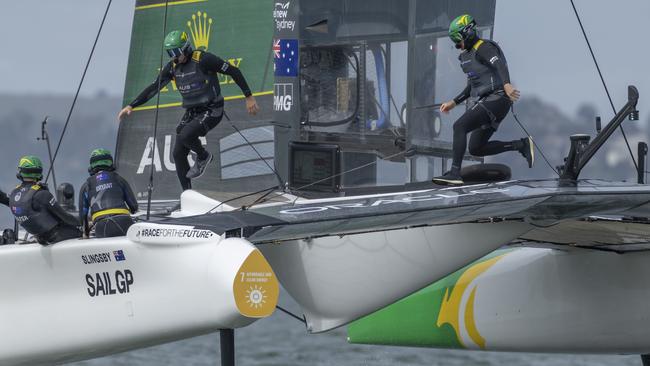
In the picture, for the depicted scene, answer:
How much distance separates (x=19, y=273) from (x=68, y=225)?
1.04 feet

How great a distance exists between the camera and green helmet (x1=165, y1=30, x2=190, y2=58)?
7719 mm

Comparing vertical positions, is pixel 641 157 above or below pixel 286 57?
below

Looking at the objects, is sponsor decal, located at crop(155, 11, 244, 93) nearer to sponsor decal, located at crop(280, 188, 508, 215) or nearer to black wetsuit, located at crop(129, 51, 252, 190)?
black wetsuit, located at crop(129, 51, 252, 190)

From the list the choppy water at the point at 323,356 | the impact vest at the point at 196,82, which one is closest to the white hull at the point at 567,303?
the impact vest at the point at 196,82

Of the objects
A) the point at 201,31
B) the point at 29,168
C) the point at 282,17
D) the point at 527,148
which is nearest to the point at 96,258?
the point at 29,168

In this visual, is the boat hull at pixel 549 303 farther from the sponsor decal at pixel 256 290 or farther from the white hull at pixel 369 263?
the sponsor decal at pixel 256 290

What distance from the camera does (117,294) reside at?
689 cm

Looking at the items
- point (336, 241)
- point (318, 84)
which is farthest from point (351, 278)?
point (318, 84)

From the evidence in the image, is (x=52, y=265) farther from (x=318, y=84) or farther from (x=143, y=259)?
(x=318, y=84)

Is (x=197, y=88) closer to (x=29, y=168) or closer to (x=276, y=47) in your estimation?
(x=276, y=47)

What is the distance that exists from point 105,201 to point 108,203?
0.06 ft

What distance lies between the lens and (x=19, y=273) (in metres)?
7.36

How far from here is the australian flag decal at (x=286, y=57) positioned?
26.8ft

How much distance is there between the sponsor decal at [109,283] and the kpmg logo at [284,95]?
5.38ft
